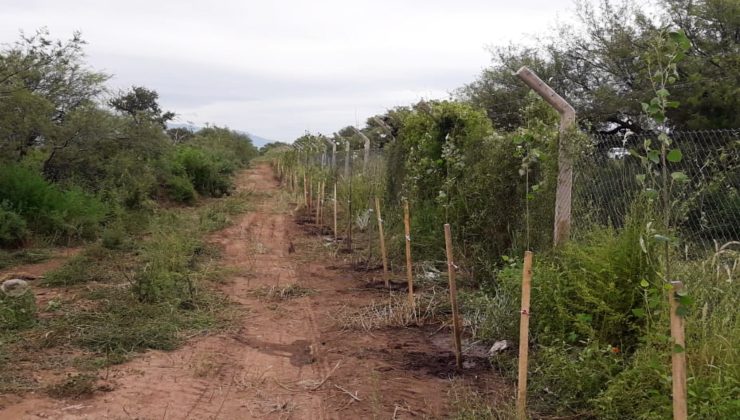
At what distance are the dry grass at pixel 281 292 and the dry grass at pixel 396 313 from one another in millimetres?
906

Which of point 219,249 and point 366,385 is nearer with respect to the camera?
point 366,385

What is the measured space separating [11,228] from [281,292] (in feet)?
16.7

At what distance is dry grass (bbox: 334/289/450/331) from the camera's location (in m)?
5.91

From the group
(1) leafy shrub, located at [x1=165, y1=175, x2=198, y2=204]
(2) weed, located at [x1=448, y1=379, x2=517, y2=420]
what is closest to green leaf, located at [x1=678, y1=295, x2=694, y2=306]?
(2) weed, located at [x1=448, y1=379, x2=517, y2=420]

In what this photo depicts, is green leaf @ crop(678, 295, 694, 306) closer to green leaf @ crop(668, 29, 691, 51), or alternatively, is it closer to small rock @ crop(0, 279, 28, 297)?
green leaf @ crop(668, 29, 691, 51)

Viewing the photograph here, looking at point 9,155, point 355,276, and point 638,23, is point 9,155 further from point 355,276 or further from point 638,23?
point 638,23

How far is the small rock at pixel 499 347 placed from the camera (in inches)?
187

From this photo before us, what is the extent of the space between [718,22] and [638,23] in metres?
1.91

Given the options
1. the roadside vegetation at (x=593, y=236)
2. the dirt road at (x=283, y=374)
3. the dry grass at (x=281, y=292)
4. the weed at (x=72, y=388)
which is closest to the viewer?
the roadside vegetation at (x=593, y=236)

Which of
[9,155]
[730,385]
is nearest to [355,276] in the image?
[730,385]

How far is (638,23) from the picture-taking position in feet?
44.1

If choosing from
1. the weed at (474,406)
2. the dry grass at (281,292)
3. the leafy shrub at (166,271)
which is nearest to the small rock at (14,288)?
the leafy shrub at (166,271)

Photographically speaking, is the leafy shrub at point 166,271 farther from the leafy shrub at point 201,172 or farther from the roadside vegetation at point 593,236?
the leafy shrub at point 201,172

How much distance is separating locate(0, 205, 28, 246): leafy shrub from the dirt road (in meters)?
4.37
